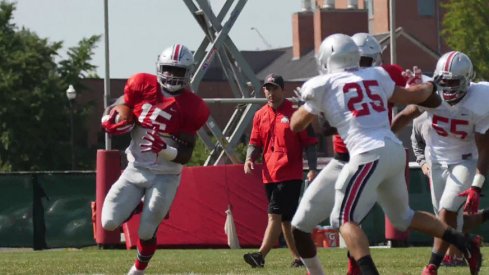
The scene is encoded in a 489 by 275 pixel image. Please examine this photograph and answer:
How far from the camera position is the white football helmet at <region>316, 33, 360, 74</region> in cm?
783

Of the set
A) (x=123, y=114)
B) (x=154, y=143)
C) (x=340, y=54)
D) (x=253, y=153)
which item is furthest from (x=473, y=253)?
(x=253, y=153)

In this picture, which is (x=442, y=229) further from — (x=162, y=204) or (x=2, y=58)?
(x=2, y=58)

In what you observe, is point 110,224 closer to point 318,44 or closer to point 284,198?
point 284,198

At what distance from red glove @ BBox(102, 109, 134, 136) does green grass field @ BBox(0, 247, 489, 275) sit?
5.96ft

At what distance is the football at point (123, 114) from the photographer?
9341 millimetres

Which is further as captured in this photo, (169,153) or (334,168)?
(169,153)

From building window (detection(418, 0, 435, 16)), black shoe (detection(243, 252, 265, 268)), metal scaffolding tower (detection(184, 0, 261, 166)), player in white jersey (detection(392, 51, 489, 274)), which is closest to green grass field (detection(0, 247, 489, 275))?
black shoe (detection(243, 252, 265, 268))

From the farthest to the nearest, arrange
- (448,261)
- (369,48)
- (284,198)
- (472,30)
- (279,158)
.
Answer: (472,30) → (279,158) → (284,198) → (448,261) → (369,48)

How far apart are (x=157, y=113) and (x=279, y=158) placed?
2.64 m

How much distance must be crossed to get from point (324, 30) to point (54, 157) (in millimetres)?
15008

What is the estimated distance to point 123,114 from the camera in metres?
9.34

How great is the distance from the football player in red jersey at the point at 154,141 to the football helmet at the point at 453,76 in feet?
5.91

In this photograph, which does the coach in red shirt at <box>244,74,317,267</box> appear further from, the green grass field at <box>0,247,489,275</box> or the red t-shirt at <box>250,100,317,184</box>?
the green grass field at <box>0,247,489,275</box>

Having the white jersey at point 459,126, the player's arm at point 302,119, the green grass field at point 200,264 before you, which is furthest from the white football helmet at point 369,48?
the green grass field at point 200,264
